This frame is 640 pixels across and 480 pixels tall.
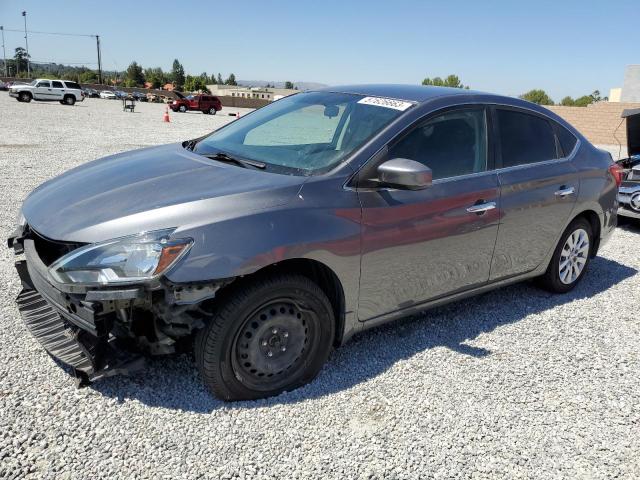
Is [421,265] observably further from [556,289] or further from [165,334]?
[556,289]

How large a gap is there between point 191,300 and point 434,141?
1.92m

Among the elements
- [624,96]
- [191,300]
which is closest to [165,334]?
[191,300]

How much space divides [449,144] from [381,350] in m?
1.47

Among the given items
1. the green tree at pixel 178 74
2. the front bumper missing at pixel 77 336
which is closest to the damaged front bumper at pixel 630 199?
the front bumper missing at pixel 77 336

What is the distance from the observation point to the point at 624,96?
38781 mm

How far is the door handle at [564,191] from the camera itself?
4.28 metres

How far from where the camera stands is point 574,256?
479 centimetres

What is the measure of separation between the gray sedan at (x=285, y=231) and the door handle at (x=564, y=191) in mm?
14

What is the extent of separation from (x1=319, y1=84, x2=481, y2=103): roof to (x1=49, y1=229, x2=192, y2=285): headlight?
1959mm

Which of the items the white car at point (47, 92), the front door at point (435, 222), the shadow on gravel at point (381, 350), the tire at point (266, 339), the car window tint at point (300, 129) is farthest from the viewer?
the white car at point (47, 92)

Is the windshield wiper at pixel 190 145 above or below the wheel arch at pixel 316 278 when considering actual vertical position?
above

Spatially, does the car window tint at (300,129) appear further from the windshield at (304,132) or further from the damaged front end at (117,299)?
the damaged front end at (117,299)

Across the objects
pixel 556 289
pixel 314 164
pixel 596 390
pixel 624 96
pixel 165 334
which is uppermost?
pixel 624 96

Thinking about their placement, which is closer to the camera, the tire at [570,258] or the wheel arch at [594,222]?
the tire at [570,258]
